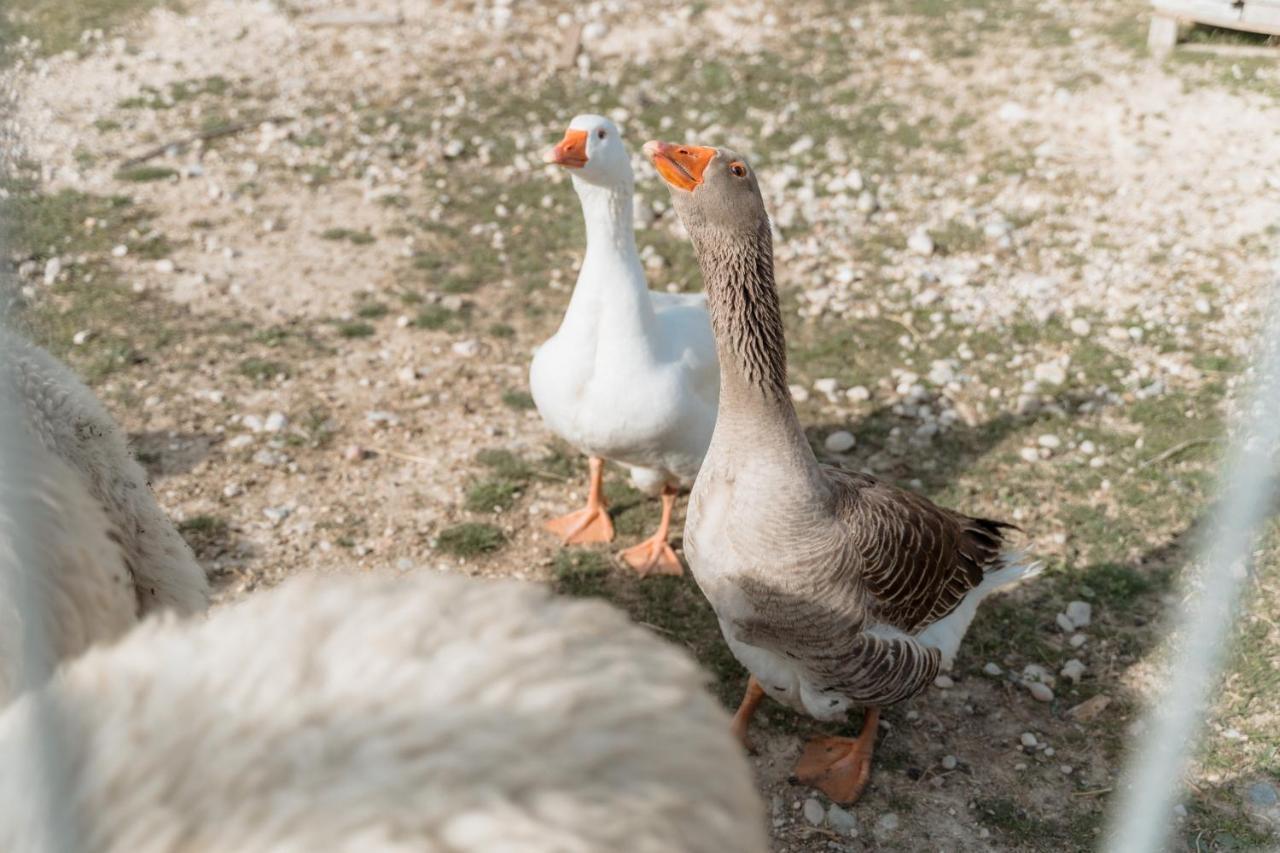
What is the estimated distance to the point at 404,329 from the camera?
23.7 feet

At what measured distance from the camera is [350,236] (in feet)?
26.8

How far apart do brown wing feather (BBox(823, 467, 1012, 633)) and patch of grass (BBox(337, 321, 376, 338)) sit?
3823 millimetres

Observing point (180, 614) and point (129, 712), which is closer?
point (129, 712)

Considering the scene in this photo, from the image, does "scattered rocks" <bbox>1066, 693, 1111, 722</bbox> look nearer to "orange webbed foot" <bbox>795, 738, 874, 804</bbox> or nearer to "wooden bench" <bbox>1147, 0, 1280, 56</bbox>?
"orange webbed foot" <bbox>795, 738, 874, 804</bbox>

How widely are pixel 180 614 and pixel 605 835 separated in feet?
7.94

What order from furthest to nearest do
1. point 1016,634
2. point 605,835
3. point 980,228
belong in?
point 980,228, point 1016,634, point 605,835

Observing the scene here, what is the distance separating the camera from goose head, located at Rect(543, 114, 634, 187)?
17.0ft

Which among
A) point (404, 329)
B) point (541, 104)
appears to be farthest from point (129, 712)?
point (541, 104)

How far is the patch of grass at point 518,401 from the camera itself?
6.58 meters

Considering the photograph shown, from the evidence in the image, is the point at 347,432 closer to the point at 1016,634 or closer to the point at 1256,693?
the point at 1016,634

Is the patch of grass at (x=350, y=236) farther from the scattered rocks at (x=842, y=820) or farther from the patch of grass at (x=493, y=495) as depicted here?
the scattered rocks at (x=842, y=820)

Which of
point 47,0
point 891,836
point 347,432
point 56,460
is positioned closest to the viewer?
point 56,460

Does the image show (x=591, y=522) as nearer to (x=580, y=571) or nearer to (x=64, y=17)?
(x=580, y=571)

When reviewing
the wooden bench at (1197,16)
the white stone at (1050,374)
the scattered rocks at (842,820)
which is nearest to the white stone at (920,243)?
the white stone at (1050,374)
